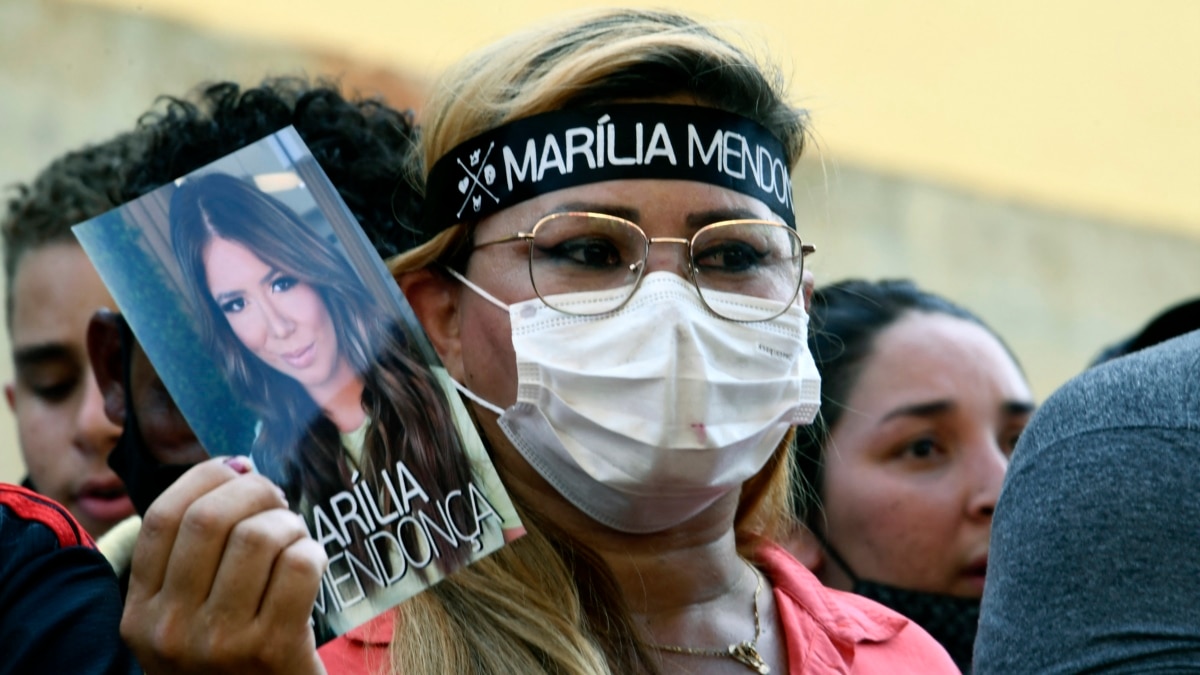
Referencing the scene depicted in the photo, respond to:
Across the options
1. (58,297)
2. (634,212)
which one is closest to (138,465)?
(634,212)

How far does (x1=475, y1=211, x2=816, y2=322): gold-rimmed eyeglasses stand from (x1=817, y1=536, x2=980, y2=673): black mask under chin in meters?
0.93

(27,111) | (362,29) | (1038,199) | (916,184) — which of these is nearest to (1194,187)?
(1038,199)

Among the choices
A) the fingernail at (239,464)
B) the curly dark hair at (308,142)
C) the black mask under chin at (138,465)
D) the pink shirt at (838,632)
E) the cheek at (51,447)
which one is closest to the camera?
the fingernail at (239,464)

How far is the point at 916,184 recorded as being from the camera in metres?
9.50

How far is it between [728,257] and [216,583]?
105 centimetres

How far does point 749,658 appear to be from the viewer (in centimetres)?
242

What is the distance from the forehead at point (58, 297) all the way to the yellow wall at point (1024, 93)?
18.0ft

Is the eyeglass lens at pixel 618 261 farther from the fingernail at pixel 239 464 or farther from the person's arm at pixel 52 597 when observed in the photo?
the person's arm at pixel 52 597

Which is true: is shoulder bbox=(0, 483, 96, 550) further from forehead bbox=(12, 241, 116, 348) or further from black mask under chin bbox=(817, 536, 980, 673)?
black mask under chin bbox=(817, 536, 980, 673)

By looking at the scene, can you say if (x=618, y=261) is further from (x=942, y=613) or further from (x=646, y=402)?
(x=942, y=613)

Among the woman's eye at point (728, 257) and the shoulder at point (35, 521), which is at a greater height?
the shoulder at point (35, 521)

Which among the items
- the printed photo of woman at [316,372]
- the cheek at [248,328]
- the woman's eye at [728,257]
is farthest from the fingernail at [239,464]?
the woman's eye at [728,257]

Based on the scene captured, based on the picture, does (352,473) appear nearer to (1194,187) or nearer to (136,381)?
(136,381)

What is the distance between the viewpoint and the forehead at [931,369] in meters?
3.23
